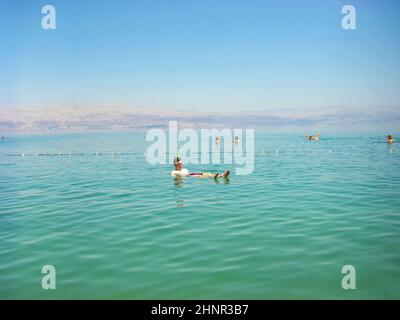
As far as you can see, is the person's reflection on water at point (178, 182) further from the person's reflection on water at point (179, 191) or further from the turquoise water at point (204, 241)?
the turquoise water at point (204, 241)

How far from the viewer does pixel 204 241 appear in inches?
591

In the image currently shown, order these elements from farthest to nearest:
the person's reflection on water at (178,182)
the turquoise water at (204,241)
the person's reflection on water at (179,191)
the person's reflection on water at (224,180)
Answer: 1. the person's reflection on water at (224,180)
2. the person's reflection on water at (178,182)
3. the person's reflection on water at (179,191)
4. the turquoise water at (204,241)

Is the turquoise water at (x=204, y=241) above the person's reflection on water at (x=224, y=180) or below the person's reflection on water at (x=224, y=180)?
below

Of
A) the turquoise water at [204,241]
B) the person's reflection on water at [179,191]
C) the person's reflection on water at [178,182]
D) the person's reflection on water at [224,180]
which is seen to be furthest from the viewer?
the person's reflection on water at [224,180]

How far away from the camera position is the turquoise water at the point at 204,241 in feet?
37.3

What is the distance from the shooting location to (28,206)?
22656 mm

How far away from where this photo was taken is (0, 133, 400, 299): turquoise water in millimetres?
11367

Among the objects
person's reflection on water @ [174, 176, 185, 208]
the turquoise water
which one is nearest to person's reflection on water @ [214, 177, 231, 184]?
the turquoise water

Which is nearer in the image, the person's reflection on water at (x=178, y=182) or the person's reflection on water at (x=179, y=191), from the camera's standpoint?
the person's reflection on water at (x=179, y=191)

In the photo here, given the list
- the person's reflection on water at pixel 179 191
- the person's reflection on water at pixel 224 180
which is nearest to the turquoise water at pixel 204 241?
the person's reflection on water at pixel 179 191

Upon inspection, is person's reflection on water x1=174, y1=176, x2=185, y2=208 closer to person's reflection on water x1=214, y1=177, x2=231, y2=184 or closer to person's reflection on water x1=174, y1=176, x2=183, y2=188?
person's reflection on water x1=174, y1=176, x2=183, y2=188

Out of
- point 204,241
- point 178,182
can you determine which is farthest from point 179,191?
point 204,241
